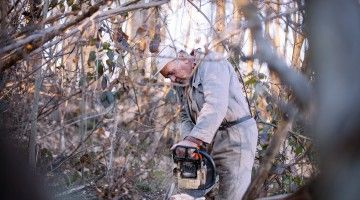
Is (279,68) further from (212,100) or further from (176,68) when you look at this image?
(176,68)

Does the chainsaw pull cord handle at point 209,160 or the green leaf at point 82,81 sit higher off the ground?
the green leaf at point 82,81

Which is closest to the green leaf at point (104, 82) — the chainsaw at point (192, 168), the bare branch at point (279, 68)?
the chainsaw at point (192, 168)

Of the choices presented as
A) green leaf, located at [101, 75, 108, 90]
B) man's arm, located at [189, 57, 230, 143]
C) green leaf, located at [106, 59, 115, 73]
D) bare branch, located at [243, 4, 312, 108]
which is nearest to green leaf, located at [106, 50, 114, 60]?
green leaf, located at [106, 59, 115, 73]

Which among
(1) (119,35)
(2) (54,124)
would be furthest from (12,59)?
(2) (54,124)

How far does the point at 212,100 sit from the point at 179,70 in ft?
1.46

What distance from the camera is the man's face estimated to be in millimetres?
4875

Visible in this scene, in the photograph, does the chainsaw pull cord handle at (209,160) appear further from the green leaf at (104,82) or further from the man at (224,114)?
the green leaf at (104,82)

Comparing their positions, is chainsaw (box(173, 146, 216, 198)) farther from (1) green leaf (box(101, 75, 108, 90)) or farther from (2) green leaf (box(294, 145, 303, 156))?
(1) green leaf (box(101, 75, 108, 90))

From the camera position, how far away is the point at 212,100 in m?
4.64

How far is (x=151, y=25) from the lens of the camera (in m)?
6.07

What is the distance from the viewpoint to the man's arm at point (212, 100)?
15.1 feet

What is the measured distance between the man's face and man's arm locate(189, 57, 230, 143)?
147 millimetres

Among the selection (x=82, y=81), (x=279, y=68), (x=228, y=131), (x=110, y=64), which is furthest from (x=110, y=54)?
(x=279, y=68)

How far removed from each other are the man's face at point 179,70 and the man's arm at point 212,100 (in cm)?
15
